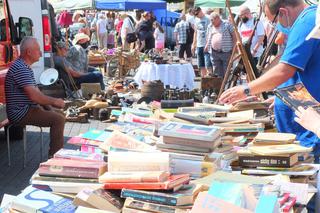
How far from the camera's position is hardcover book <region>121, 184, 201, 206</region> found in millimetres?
2338

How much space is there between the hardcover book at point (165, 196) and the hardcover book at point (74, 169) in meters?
0.29

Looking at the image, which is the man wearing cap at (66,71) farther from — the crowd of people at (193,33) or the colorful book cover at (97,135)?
the colorful book cover at (97,135)

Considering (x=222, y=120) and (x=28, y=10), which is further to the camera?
(x=28, y=10)

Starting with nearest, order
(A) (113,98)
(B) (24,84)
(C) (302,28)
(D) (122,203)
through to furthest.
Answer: (D) (122,203) → (C) (302,28) → (B) (24,84) → (A) (113,98)

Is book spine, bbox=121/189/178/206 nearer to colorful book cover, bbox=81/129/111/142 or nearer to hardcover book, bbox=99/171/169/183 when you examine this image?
hardcover book, bbox=99/171/169/183

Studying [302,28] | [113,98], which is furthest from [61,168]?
[113,98]

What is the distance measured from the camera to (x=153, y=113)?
4305 millimetres

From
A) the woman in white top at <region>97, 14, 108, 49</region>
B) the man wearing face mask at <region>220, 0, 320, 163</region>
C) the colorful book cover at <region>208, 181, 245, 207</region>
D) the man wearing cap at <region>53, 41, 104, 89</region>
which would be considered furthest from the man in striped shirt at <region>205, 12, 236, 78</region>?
the woman in white top at <region>97, 14, 108, 49</region>

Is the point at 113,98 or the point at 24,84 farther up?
the point at 24,84

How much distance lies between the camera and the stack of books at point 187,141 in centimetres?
278

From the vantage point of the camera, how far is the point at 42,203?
249 cm

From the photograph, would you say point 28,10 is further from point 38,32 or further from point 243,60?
point 243,60

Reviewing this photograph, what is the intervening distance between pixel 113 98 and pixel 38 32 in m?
1.95

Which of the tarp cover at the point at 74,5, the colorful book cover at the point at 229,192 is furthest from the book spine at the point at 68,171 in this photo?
the tarp cover at the point at 74,5
